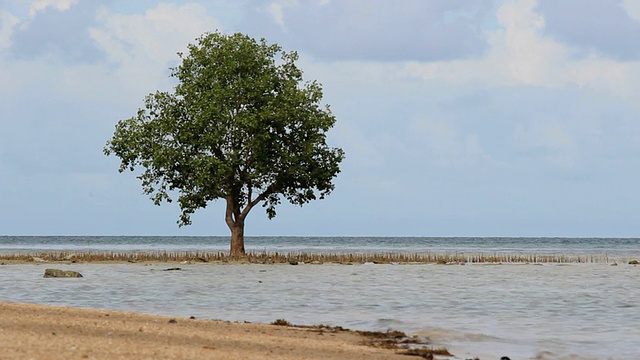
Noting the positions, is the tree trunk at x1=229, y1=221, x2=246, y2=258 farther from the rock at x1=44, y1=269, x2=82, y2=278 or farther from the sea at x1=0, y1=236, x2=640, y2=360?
the rock at x1=44, y1=269, x2=82, y2=278

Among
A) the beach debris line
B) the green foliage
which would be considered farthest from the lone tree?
the beach debris line

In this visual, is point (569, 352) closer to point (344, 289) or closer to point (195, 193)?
point (344, 289)

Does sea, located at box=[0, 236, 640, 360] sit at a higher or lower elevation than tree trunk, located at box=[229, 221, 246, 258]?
lower

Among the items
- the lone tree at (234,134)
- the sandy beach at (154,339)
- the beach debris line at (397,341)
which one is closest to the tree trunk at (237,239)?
the lone tree at (234,134)

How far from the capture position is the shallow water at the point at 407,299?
23922 mm

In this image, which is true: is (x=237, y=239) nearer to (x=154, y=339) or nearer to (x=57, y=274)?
(x=57, y=274)

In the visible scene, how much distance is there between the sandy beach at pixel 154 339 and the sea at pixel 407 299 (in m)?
3.11

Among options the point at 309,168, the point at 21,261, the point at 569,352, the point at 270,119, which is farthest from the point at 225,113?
the point at 569,352


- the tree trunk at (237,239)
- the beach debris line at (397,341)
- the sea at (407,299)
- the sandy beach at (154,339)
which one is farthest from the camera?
the tree trunk at (237,239)

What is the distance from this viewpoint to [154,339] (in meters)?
18.2

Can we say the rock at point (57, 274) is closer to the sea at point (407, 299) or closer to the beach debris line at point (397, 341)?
the sea at point (407, 299)

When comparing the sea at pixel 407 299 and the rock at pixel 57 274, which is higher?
the rock at pixel 57 274

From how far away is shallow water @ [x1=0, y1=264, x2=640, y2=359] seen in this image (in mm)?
23922

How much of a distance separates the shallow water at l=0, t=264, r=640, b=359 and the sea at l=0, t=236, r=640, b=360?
0.04 meters
